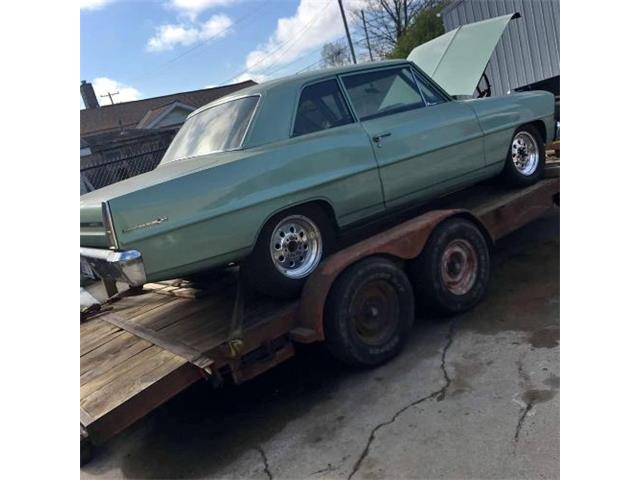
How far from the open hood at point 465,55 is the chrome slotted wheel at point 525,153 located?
1281 mm

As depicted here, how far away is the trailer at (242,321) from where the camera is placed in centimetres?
319

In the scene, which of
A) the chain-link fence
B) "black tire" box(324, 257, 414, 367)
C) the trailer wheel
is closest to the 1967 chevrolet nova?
"black tire" box(324, 257, 414, 367)

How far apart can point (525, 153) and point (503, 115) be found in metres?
0.61

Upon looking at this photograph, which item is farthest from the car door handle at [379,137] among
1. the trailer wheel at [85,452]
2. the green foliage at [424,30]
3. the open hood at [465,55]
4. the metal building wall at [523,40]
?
the green foliage at [424,30]

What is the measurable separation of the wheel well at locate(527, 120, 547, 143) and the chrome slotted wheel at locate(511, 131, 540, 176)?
0.13m

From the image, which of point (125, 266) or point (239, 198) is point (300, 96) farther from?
point (125, 266)

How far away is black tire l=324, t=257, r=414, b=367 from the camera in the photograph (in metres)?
3.69

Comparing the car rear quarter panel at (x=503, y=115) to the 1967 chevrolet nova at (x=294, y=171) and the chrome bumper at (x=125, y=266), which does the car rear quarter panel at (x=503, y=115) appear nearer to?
the 1967 chevrolet nova at (x=294, y=171)

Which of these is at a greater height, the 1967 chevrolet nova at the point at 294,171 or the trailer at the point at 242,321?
the 1967 chevrolet nova at the point at 294,171

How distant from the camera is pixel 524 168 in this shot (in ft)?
18.1

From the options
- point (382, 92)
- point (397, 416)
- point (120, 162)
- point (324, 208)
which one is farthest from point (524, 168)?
point (120, 162)

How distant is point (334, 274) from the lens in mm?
3664

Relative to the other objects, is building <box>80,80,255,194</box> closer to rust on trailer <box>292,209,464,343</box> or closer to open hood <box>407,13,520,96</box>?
open hood <box>407,13,520,96</box>

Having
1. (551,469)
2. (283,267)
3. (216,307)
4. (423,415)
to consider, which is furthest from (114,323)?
(551,469)
